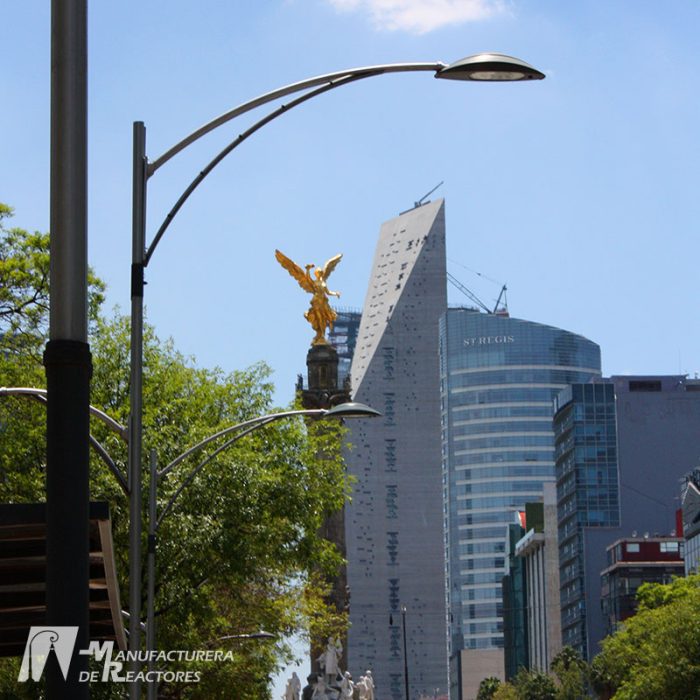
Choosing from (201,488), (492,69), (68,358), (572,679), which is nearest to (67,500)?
(68,358)

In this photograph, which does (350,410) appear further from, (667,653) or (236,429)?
(667,653)

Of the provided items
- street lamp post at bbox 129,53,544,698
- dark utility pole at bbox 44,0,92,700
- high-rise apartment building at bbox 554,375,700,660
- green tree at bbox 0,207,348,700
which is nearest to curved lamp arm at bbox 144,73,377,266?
street lamp post at bbox 129,53,544,698

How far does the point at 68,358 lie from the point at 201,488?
104ft

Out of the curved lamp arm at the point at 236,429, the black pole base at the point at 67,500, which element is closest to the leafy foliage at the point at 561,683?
the curved lamp arm at the point at 236,429

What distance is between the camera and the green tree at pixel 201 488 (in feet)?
137

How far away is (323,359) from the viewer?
112m

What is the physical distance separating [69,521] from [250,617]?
4035cm

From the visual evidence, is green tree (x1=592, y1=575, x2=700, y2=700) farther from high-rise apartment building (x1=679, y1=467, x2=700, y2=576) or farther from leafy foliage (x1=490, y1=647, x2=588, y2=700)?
leafy foliage (x1=490, y1=647, x2=588, y2=700)

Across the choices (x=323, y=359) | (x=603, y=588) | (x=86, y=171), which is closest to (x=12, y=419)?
(x=86, y=171)

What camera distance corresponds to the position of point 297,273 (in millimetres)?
100562

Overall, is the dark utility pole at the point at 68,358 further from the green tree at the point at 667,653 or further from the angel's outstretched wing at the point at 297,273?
the angel's outstretched wing at the point at 297,273

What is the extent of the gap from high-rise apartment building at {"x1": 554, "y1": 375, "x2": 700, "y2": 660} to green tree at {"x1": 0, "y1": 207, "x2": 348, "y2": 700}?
13784cm

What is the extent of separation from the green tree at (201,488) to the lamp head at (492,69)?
86.1 feet

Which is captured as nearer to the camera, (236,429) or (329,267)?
(236,429)
